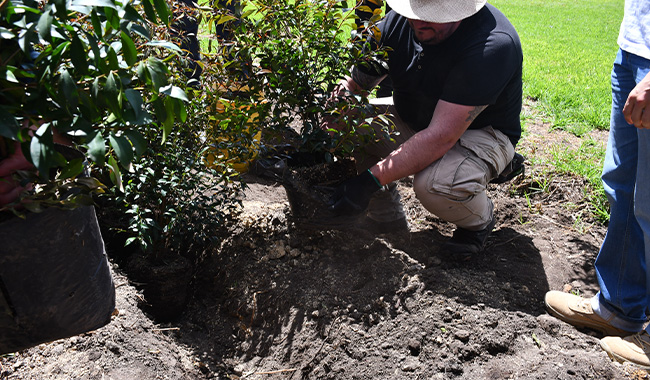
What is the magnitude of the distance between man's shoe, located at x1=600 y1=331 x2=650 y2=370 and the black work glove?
123 cm

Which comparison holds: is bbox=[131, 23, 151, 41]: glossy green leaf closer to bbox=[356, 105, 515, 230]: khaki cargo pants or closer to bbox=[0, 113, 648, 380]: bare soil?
bbox=[0, 113, 648, 380]: bare soil

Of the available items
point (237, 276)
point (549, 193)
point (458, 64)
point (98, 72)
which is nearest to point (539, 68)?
point (549, 193)

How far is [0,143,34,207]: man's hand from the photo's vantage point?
1438 millimetres

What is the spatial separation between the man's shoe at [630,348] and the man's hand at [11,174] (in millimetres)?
2308

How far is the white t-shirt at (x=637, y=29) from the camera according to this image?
6.95ft

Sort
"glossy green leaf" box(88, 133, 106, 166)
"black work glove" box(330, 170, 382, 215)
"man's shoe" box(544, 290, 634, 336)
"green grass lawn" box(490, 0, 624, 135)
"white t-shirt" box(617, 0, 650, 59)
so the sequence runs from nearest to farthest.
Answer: "glossy green leaf" box(88, 133, 106, 166)
"white t-shirt" box(617, 0, 650, 59)
"man's shoe" box(544, 290, 634, 336)
"black work glove" box(330, 170, 382, 215)
"green grass lawn" box(490, 0, 624, 135)

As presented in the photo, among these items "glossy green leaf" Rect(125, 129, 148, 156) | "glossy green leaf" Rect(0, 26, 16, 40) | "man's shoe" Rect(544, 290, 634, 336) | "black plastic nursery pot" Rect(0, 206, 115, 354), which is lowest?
"man's shoe" Rect(544, 290, 634, 336)

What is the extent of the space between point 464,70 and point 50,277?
198cm

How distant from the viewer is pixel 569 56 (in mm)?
7828

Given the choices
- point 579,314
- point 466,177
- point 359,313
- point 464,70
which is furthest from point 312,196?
point 579,314

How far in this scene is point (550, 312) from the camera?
8.53ft

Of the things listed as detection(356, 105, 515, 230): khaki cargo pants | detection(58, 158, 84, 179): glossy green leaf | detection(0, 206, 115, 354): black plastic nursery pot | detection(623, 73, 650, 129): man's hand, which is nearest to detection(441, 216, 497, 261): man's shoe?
detection(356, 105, 515, 230): khaki cargo pants

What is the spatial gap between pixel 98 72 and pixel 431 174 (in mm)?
1852

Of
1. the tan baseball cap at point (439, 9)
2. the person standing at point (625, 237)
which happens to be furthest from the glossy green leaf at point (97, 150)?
the person standing at point (625, 237)
